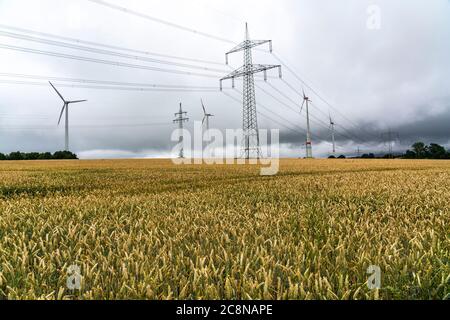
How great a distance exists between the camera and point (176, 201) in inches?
199

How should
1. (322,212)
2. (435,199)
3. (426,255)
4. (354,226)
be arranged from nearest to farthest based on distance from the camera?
(426,255), (354,226), (322,212), (435,199)

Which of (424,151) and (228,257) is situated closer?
(228,257)

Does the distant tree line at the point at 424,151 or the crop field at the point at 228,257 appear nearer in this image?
the crop field at the point at 228,257

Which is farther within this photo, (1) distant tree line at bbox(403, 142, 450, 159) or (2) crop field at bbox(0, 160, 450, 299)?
(1) distant tree line at bbox(403, 142, 450, 159)

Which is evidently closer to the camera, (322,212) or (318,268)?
(318,268)

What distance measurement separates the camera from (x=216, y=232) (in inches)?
118
